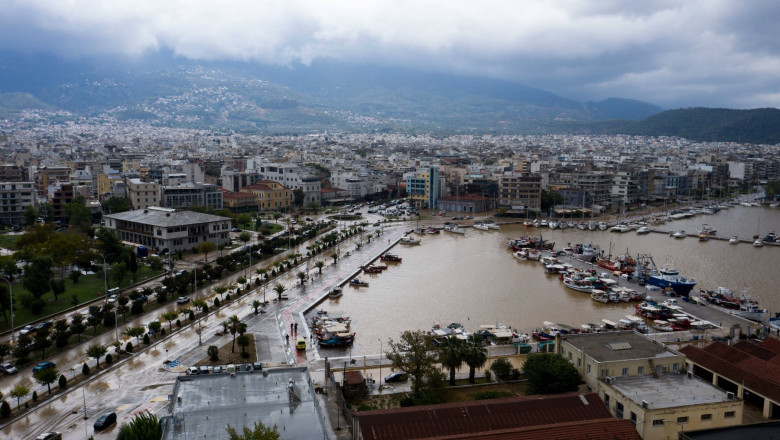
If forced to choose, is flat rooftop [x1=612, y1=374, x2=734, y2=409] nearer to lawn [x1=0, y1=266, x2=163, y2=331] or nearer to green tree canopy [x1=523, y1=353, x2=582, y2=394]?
green tree canopy [x1=523, y1=353, x2=582, y2=394]

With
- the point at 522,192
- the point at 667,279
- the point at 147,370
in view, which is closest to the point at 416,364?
the point at 147,370

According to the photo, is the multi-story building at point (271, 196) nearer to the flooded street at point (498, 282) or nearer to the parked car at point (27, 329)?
the flooded street at point (498, 282)

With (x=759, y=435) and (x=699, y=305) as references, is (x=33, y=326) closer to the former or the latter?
(x=759, y=435)

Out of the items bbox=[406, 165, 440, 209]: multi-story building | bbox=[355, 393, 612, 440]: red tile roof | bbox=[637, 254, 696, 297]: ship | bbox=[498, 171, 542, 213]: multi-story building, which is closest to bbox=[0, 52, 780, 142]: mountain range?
bbox=[406, 165, 440, 209]: multi-story building

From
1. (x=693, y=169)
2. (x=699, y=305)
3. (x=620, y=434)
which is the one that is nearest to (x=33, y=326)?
(x=620, y=434)

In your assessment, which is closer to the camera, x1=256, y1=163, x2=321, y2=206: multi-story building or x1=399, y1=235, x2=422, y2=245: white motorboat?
x1=399, y1=235, x2=422, y2=245: white motorboat

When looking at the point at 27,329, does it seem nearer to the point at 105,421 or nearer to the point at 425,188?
the point at 105,421
